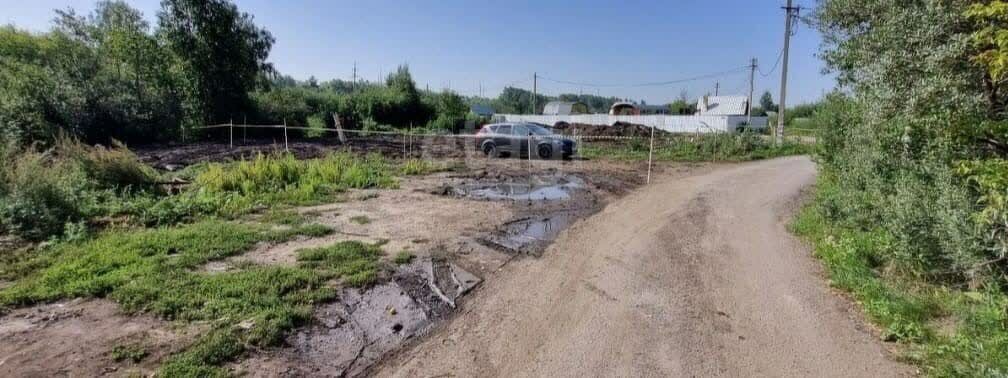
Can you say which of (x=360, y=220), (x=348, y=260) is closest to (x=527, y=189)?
(x=360, y=220)

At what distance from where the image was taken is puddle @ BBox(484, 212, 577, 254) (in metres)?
6.43

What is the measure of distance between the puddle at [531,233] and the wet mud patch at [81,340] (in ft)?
12.7

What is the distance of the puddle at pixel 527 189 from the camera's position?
10.2 m

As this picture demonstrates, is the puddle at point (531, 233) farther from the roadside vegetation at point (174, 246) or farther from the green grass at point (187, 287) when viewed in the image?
the green grass at point (187, 287)

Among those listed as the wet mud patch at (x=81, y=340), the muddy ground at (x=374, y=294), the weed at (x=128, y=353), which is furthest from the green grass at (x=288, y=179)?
the weed at (x=128, y=353)

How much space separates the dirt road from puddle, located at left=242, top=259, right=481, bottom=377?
0.23m

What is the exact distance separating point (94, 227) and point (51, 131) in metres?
16.0

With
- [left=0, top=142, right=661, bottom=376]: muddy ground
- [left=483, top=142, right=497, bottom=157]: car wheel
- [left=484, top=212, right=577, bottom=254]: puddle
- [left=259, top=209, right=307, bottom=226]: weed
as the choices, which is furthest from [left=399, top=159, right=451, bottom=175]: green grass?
[left=484, top=212, right=577, bottom=254]: puddle

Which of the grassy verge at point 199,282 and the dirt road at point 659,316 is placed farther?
the grassy verge at point 199,282

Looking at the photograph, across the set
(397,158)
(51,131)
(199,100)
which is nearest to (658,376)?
(397,158)

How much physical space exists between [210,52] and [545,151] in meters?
20.5

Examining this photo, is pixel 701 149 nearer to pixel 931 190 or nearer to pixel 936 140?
pixel 936 140

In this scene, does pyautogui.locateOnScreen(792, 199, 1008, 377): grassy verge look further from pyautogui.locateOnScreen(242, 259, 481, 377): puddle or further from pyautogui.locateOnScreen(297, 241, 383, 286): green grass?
pyautogui.locateOnScreen(297, 241, 383, 286): green grass

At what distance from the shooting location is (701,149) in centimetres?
1955
